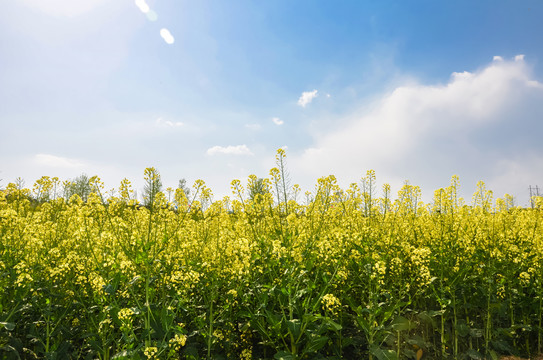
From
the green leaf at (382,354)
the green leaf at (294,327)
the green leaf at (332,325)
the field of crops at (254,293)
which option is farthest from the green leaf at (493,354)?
the green leaf at (294,327)

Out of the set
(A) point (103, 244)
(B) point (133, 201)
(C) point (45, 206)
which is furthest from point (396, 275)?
(C) point (45, 206)

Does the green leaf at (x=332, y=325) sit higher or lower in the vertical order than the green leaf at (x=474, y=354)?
higher

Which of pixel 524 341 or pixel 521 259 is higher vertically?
pixel 521 259

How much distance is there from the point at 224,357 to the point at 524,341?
4634 millimetres

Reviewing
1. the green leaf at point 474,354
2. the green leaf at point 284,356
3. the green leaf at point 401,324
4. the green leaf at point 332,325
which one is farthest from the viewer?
the green leaf at point 474,354

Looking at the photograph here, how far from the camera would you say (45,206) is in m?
8.13

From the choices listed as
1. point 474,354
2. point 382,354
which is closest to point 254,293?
point 382,354

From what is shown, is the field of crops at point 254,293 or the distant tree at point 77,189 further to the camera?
the distant tree at point 77,189

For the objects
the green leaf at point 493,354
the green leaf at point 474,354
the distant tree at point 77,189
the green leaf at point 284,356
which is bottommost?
the green leaf at point 493,354

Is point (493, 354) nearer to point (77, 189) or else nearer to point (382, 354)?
point (382, 354)

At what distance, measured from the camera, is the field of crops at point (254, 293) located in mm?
3439

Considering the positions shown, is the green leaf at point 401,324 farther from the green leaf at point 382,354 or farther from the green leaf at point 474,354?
the green leaf at point 474,354

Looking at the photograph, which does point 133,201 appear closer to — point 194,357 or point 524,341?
point 194,357

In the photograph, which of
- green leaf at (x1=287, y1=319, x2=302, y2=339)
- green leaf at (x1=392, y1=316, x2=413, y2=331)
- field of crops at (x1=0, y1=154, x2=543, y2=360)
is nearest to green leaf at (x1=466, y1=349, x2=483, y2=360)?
field of crops at (x1=0, y1=154, x2=543, y2=360)
